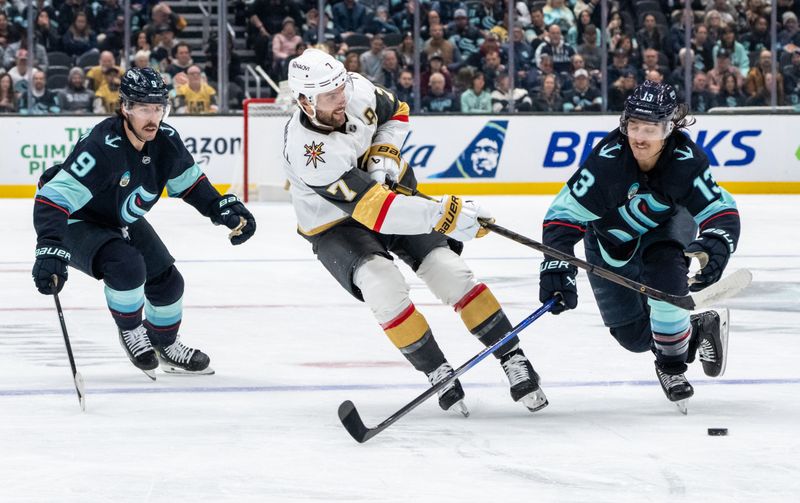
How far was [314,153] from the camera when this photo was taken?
3508 mm

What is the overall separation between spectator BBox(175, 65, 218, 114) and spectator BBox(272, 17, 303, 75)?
2.65 feet

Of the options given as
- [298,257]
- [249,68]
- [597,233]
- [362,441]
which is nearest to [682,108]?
[597,233]

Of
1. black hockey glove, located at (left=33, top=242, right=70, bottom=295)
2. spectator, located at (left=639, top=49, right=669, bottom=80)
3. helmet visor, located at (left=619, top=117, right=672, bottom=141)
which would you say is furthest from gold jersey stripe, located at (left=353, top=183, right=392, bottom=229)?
spectator, located at (left=639, top=49, right=669, bottom=80)

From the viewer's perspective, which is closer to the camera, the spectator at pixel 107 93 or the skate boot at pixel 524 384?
the skate boot at pixel 524 384

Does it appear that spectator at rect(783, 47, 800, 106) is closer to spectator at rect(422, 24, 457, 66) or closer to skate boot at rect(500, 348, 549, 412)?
spectator at rect(422, 24, 457, 66)

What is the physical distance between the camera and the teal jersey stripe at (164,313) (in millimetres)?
4234

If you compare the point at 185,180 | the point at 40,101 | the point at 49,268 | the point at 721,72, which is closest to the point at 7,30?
the point at 40,101

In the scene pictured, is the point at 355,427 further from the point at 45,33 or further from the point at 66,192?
the point at 45,33

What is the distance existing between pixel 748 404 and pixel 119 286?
1.82m

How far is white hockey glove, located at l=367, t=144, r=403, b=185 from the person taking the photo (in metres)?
3.64

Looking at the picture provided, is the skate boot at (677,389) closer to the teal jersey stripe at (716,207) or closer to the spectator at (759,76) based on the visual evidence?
the teal jersey stripe at (716,207)

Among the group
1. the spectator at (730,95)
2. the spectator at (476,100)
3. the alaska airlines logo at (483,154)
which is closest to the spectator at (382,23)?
the spectator at (476,100)

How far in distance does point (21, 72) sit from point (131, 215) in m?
7.75

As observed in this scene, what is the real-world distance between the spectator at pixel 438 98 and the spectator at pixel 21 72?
3.37 meters
